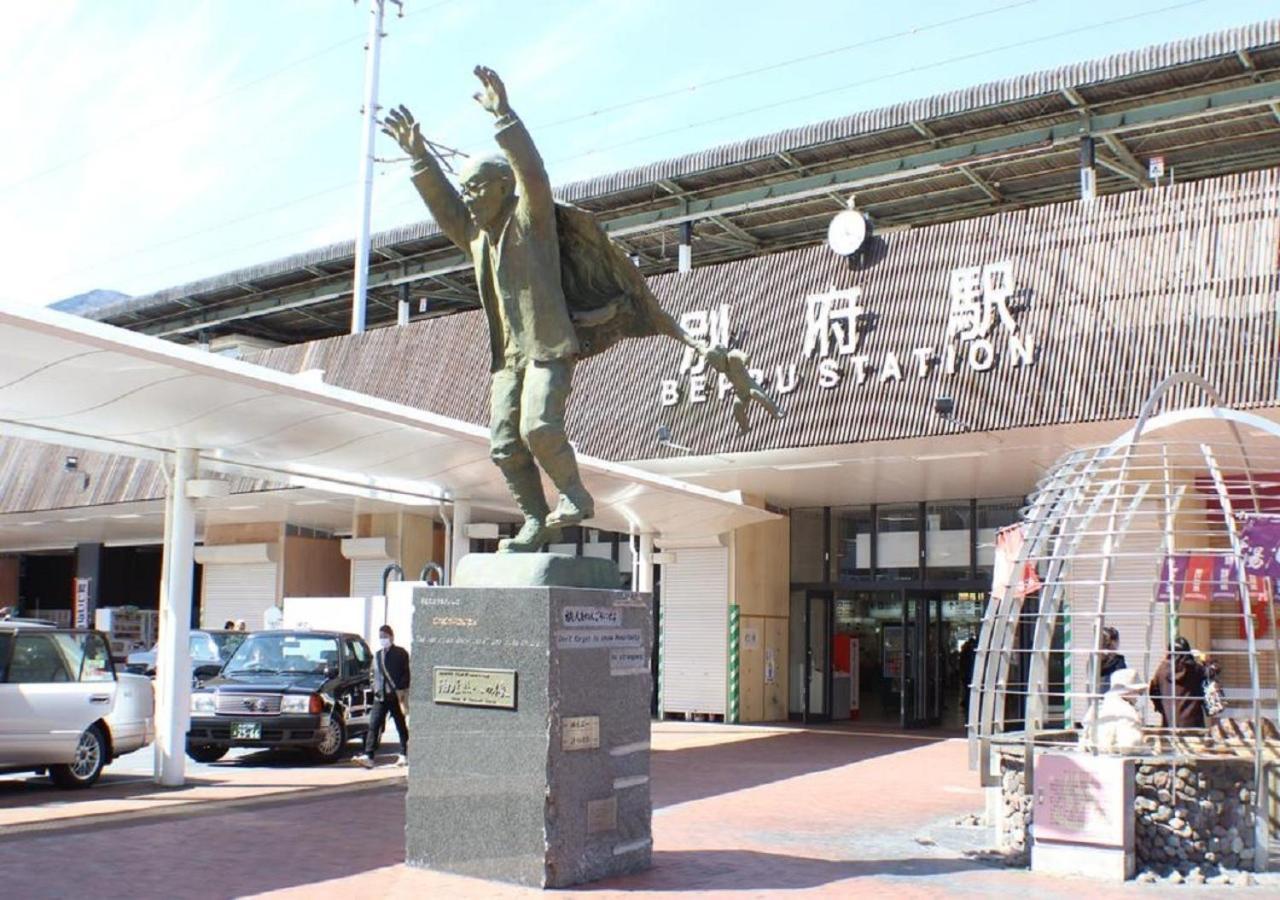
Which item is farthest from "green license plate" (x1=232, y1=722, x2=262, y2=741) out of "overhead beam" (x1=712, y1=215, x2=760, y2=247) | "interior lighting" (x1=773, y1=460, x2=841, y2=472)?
"overhead beam" (x1=712, y1=215, x2=760, y2=247)

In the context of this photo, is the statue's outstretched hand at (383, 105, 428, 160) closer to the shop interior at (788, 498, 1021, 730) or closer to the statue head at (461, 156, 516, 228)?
the statue head at (461, 156, 516, 228)

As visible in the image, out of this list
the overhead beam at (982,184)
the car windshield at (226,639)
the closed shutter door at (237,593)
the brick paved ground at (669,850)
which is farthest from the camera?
the closed shutter door at (237,593)

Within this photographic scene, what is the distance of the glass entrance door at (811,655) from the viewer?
23797 mm

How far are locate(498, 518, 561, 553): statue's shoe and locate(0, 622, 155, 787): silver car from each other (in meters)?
5.67

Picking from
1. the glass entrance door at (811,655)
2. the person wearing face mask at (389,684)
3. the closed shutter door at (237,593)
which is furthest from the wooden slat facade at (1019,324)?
the closed shutter door at (237,593)

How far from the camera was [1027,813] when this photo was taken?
9445 mm

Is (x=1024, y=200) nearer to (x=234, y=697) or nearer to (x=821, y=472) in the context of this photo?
(x=821, y=472)

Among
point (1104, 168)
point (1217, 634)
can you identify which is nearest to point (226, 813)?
point (1217, 634)

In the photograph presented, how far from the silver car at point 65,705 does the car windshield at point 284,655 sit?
107 inches

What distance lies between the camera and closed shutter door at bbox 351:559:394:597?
1057 inches

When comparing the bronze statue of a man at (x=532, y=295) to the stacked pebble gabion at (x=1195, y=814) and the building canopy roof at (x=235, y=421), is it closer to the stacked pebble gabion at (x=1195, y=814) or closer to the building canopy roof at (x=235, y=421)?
the building canopy roof at (x=235, y=421)

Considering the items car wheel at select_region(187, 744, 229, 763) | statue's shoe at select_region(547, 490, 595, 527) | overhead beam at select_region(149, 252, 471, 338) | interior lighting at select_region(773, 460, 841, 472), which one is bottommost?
car wheel at select_region(187, 744, 229, 763)

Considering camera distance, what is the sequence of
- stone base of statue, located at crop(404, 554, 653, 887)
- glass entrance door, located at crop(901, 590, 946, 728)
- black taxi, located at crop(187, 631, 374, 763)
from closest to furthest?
stone base of statue, located at crop(404, 554, 653, 887) < black taxi, located at crop(187, 631, 374, 763) < glass entrance door, located at crop(901, 590, 946, 728)

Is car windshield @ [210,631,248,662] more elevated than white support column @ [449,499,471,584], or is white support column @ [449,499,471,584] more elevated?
white support column @ [449,499,471,584]
